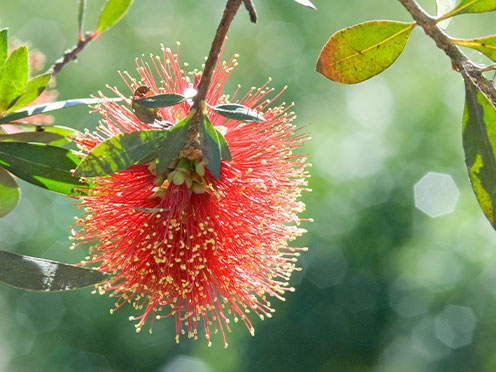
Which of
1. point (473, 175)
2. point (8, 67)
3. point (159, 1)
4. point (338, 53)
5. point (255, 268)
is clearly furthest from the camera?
point (159, 1)

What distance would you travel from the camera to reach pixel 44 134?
109 cm

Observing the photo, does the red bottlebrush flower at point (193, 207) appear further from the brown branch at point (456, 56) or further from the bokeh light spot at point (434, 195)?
the bokeh light spot at point (434, 195)

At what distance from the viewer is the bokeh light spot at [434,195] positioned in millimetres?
8477

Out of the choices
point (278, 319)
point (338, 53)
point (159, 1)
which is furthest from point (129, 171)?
point (159, 1)

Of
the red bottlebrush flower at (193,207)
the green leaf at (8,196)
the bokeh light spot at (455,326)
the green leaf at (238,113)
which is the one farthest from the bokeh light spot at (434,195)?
the green leaf at (238,113)

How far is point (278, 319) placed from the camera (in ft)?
25.1

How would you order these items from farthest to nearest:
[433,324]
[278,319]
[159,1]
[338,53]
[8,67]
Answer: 1. [159,1]
2. [433,324]
3. [278,319]
4. [8,67]
5. [338,53]

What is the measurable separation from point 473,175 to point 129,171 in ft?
1.79

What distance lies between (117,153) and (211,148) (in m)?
0.13

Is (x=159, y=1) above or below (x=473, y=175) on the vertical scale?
above

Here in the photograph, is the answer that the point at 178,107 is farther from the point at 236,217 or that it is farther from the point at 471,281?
the point at 471,281

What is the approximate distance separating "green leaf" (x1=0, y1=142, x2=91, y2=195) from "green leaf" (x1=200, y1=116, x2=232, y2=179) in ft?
0.89

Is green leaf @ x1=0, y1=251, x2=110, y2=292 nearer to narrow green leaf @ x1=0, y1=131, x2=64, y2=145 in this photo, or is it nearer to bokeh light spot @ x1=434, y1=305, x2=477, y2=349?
narrow green leaf @ x1=0, y1=131, x2=64, y2=145

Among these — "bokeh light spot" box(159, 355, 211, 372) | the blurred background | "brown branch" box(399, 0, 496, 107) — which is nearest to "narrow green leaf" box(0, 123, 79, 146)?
"brown branch" box(399, 0, 496, 107)
